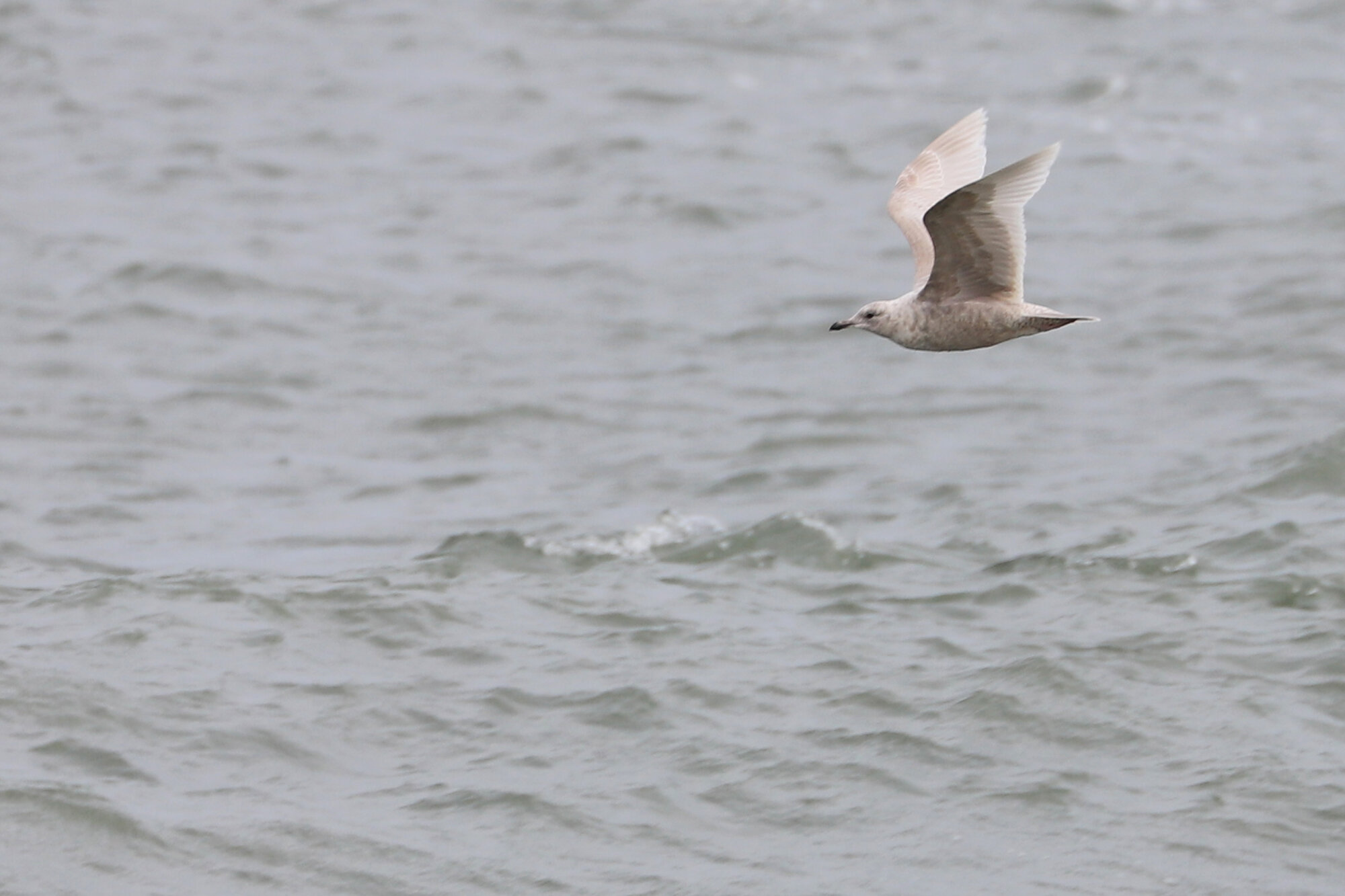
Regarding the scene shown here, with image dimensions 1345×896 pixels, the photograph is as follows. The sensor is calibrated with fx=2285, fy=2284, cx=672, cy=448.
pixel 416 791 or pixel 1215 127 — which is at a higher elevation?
pixel 1215 127

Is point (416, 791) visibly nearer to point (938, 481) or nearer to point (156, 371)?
point (938, 481)

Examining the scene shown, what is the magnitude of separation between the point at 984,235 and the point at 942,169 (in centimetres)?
146

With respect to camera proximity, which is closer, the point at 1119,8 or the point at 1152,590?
the point at 1152,590

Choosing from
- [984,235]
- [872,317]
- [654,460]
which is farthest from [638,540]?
[984,235]

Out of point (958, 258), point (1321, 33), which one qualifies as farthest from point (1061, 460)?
point (1321, 33)

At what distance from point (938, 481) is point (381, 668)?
13.5ft

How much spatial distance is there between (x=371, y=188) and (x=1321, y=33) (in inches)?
375

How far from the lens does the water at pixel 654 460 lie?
369 inches

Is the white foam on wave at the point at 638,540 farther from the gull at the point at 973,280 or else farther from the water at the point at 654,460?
the gull at the point at 973,280

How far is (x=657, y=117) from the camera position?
21109 millimetres

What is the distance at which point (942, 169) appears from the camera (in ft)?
30.3

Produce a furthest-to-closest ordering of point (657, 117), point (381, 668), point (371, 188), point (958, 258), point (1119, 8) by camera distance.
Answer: point (1119, 8), point (657, 117), point (371, 188), point (381, 668), point (958, 258)

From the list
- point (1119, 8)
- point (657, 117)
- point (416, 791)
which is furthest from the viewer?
point (1119, 8)

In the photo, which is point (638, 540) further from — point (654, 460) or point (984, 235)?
point (984, 235)
